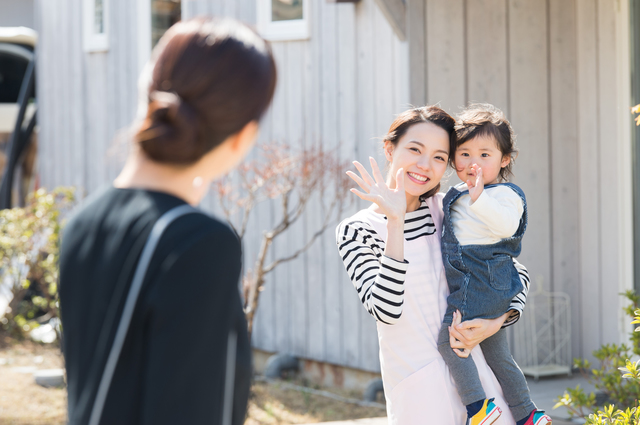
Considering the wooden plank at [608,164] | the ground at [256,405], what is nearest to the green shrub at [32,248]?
the ground at [256,405]

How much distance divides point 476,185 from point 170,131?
1.35 m

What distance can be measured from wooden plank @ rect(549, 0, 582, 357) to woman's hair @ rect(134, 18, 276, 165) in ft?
13.5

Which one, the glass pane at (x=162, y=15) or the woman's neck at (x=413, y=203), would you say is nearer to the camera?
the woman's neck at (x=413, y=203)

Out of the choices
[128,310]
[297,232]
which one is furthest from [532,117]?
[128,310]

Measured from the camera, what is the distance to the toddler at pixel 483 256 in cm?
207

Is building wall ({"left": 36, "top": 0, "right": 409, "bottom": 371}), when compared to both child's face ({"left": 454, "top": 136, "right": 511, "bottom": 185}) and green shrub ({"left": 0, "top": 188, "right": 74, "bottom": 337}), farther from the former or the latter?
child's face ({"left": 454, "top": 136, "right": 511, "bottom": 185})

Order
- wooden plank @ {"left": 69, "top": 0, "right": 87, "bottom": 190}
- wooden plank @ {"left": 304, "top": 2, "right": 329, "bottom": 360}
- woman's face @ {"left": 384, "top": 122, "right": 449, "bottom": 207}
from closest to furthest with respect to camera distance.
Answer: woman's face @ {"left": 384, "top": 122, "right": 449, "bottom": 207}
wooden plank @ {"left": 304, "top": 2, "right": 329, "bottom": 360}
wooden plank @ {"left": 69, "top": 0, "right": 87, "bottom": 190}

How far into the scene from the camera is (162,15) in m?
7.42

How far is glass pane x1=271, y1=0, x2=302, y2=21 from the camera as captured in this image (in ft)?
19.4

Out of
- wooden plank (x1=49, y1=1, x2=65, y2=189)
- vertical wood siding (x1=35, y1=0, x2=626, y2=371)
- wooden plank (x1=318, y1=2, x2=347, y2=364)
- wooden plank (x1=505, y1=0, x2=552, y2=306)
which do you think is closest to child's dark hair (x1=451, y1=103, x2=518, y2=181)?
vertical wood siding (x1=35, y1=0, x2=626, y2=371)

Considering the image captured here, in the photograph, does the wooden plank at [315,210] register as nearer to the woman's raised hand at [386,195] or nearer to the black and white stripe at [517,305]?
the black and white stripe at [517,305]

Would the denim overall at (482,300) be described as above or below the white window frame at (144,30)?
below

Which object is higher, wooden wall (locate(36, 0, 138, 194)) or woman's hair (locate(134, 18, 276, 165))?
wooden wall (locate(36, 0, 138, 194))

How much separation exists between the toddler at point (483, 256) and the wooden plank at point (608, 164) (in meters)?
2.55
